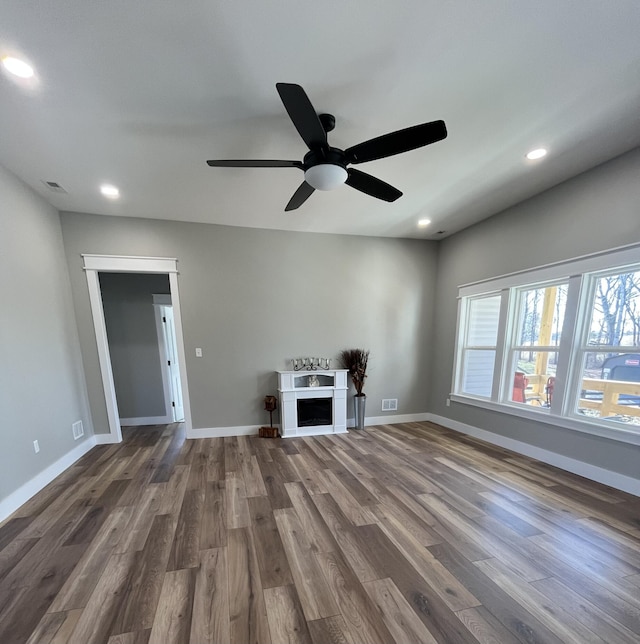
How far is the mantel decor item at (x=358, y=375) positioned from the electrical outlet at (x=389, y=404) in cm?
42

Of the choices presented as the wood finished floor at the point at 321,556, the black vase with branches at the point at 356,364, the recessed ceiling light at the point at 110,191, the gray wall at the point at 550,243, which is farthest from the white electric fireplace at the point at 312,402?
the recessed ceiling light at the point at 110,191

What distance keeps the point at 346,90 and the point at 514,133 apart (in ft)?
4.39

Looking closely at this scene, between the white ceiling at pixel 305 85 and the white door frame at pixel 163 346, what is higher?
the white ceiling at pixel 305 85

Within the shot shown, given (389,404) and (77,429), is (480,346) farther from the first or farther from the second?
(77,429)

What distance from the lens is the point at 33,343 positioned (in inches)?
102

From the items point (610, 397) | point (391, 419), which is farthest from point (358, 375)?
point (610, 397)

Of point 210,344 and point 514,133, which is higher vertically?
point 514,133

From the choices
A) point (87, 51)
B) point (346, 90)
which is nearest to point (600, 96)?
point (346, 90)

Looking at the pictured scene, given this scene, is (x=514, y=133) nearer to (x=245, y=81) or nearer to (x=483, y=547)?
(x=245, y=81)

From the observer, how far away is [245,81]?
1547 mm

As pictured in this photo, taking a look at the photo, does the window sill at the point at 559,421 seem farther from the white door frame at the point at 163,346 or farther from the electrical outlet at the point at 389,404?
the white door frame at the point at 163,346

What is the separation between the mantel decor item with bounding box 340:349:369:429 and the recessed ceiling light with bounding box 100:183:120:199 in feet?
11.2

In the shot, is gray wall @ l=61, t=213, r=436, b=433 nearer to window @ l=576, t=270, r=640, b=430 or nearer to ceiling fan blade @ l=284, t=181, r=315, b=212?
ceiling fan blade @ l=284, t=181, r=315, b=212

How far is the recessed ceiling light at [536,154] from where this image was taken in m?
2.20
